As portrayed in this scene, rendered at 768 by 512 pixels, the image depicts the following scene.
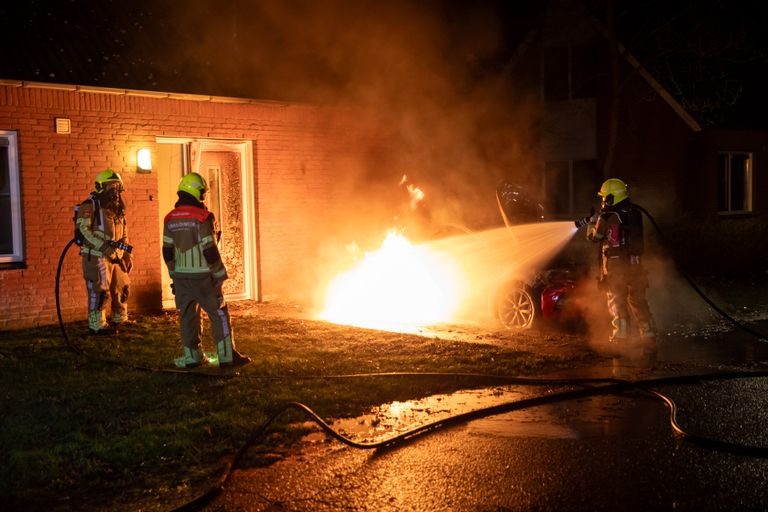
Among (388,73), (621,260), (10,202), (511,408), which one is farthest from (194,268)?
(388,73)

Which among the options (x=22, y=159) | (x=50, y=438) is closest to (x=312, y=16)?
(x=22, y=159)

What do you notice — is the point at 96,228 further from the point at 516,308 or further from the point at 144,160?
the point at 516,308

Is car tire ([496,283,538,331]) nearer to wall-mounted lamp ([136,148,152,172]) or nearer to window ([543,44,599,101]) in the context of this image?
wall-mounted lamp ([136,148,152,172])

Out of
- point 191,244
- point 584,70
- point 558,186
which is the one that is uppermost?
point 584,70

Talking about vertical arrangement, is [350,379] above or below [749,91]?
below

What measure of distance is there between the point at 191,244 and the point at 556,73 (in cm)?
1427

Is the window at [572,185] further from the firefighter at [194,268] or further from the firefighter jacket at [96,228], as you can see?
the firefighter at [194,268]

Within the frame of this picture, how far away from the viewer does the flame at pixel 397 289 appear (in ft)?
36.1

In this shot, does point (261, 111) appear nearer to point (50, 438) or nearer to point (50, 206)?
point (50, 206)

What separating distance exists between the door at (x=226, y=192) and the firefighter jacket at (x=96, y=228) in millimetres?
2362

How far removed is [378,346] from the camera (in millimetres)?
9000

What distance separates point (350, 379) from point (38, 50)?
6.78 m

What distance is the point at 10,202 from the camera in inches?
415

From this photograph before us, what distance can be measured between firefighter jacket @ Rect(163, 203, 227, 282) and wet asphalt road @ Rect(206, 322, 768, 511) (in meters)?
2.84
